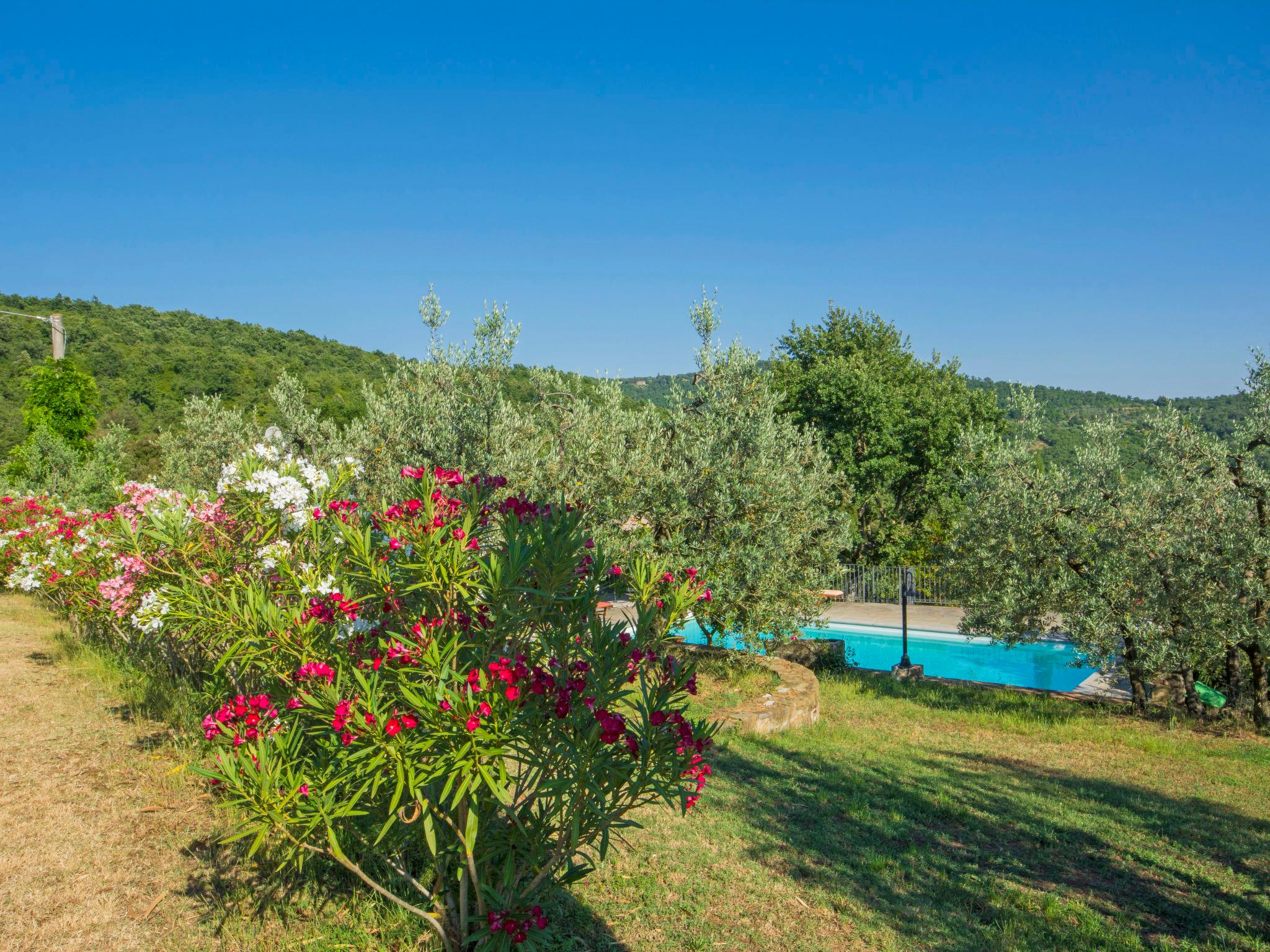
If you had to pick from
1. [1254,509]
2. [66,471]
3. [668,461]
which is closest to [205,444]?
[66,471]

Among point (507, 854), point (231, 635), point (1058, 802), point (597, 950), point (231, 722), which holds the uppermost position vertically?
point (231, 635)

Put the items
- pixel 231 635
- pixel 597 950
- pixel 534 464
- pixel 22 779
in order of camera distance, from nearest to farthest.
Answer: pixel 231 635 < pixel 597 950 < pixel 22 779 < pixel 534 464

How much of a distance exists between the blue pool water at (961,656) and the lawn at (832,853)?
9753 millimetres

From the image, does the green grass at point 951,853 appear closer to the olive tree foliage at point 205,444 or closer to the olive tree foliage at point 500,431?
the olive tree foliage at point 500,431

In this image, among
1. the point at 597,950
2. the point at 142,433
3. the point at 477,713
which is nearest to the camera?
the point at 477,713

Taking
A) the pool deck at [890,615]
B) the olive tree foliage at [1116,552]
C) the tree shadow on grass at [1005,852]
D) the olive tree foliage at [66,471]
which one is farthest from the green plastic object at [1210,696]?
the olive tree foliage at [66,471]

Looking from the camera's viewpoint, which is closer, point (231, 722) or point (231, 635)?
point (231, 722)

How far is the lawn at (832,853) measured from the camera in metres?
3.97

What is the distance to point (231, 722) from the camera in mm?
2963

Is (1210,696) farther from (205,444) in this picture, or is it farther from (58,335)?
(58,335)

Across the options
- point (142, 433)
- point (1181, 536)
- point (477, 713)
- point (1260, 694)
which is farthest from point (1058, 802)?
point (142, 433)

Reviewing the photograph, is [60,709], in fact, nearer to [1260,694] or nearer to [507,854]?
[507,854]

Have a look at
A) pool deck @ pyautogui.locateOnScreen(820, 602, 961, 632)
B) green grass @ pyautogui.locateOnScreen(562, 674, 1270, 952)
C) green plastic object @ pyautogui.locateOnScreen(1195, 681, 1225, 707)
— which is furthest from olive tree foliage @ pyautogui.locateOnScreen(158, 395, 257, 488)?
green plastic object @ pyautogui.locateOnScreen(1195, 681, 1225, 707)

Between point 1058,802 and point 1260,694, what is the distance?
222 inches
